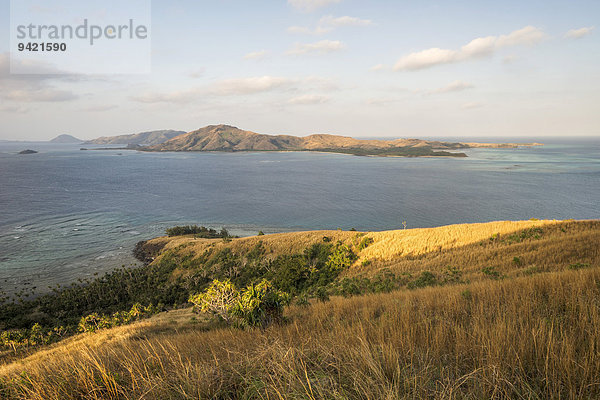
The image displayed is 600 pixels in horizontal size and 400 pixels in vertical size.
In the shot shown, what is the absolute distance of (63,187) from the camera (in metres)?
98.8

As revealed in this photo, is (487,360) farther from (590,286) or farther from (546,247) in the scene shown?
(546,247)

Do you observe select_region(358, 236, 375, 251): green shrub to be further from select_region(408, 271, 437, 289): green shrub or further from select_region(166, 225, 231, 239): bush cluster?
select_region(166, 225, 231, 239): bush cluster

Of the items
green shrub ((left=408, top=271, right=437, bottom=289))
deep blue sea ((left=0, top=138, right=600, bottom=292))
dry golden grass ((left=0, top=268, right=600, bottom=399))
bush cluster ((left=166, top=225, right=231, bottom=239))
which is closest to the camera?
dry golden grass ((left=0, top=268, right=600, bottom=399))

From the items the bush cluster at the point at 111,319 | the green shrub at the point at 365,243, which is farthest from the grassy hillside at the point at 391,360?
the green shrub at the point at 365,243

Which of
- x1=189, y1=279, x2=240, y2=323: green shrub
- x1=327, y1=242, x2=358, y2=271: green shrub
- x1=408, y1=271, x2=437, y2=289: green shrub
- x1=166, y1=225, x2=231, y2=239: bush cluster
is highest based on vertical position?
x1=189, y1=279, x2=240, y2=323: green shrub

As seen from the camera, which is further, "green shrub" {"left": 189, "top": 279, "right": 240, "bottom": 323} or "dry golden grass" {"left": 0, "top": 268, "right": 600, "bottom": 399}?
"green shrub" {"left": 189, "top": 279, "right": 240, "bottom": 323}

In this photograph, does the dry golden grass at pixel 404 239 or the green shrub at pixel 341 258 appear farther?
the green shrub at pixel 341 258

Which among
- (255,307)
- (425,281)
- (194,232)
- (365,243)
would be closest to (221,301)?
(255,307)

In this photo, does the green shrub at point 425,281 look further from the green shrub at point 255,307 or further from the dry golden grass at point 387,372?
the dry golden grass at point 387,372

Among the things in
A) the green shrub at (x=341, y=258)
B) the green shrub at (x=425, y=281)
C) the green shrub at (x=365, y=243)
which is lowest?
the green shrub at (x=341, y=258)

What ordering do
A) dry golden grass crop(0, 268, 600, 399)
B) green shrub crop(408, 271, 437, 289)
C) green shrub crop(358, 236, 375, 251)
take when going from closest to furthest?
dry golden grass crop(0, 268, 600, 399)
green shrub crop(408, 271, 437, 289)
green shrub crop(358, 236, 375, 251)

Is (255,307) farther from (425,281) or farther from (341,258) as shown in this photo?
(341,258)

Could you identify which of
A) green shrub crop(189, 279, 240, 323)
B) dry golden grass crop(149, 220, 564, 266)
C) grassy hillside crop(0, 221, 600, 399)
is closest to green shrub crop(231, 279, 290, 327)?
grassy hillside crop(0, 221, 600, 399)

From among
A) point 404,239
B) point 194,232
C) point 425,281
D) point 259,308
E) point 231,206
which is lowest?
point 194,232
